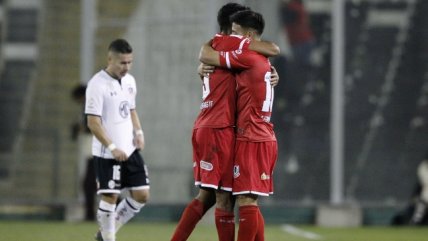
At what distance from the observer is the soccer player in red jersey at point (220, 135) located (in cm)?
1037

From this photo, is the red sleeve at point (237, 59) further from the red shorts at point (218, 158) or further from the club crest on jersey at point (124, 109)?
the club crest on jersey at point (124, 109)

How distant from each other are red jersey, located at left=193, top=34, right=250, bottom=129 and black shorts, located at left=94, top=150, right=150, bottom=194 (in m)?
2.13

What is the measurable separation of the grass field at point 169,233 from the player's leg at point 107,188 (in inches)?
87.5

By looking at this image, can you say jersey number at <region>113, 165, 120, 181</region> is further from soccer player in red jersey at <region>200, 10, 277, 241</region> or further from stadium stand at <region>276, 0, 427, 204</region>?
stadium stand at <region>276, 0, 427, 204</region>

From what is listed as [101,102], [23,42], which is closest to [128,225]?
[23,42]

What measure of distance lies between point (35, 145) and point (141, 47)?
7.39 feet

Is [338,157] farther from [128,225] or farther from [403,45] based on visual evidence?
[128,225]

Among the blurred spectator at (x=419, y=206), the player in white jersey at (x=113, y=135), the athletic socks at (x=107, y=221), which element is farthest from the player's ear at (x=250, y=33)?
the blurred spectator at (x=419, y=206)

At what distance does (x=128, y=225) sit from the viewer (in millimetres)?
18922

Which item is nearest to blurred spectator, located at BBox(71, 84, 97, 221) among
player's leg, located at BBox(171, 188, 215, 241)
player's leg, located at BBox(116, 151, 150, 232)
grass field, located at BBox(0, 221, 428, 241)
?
grass field, located at BBox(0, 221, 428, 241)

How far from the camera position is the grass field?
15.3m

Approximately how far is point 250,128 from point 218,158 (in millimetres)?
315

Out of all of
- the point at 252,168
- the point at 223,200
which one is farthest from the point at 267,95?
the point at 223,200

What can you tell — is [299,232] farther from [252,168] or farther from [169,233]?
[252,168]
